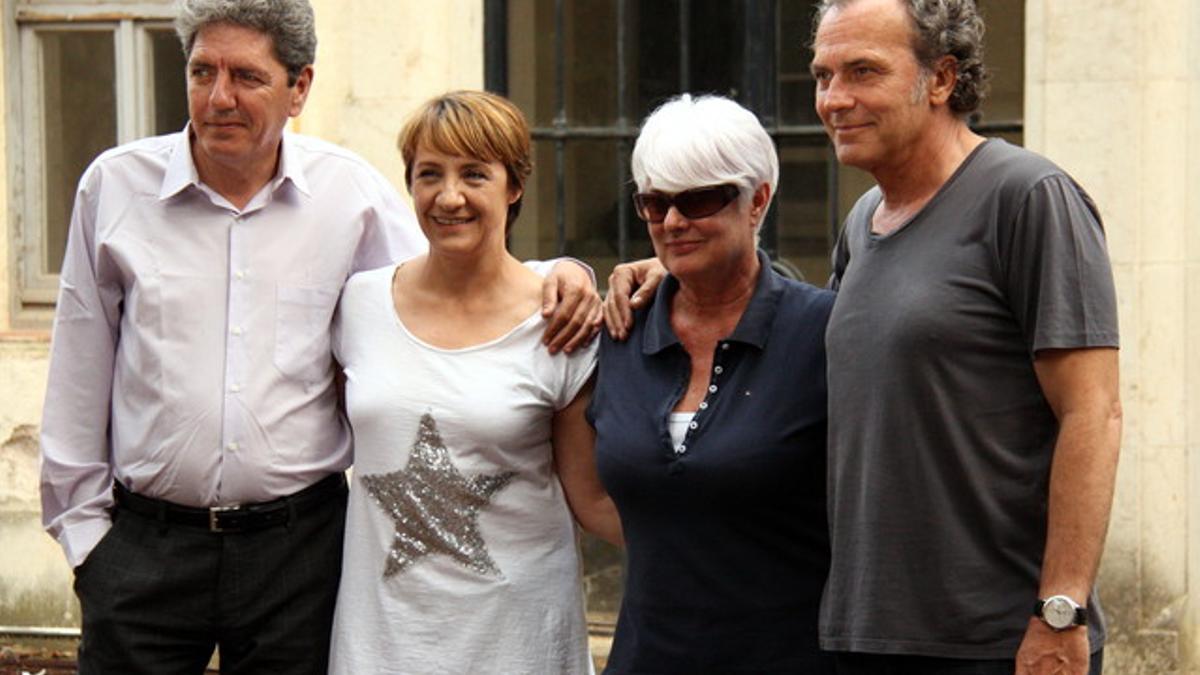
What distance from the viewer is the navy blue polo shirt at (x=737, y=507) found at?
12.2 ft

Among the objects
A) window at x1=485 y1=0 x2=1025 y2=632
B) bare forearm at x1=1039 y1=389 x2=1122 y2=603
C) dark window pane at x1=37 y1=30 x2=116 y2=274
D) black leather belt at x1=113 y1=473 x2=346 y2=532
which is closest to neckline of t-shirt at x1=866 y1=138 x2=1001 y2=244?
bare forearm at x1=1039 y1=389 x2=1122 y2=603

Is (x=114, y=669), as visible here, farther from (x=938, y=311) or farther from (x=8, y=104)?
(x=8, y=104)

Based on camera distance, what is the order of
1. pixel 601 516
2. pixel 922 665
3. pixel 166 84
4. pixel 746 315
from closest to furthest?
pixel 922 665, pixel 746 315, pixel 601 516, pixel 166 84

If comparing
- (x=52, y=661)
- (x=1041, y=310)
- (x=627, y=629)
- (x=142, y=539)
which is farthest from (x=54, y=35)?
(x=1041, y=310)

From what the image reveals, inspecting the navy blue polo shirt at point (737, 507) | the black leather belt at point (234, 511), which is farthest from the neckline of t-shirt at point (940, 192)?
the black leather belt at point (234, 511)

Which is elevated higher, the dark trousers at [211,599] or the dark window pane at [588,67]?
the dark window pane at [588,67]

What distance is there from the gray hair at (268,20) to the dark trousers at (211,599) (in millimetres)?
909

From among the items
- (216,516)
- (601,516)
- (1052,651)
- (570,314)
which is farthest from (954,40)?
(216,516)

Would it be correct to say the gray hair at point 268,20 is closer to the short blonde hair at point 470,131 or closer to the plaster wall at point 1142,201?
the short blonde hair at point 470,131

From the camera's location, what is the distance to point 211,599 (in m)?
4.21

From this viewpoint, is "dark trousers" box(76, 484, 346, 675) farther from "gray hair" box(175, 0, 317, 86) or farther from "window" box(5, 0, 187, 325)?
"window" box(5, 0, 187, 325)

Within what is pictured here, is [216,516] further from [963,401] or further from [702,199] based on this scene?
[963,401]

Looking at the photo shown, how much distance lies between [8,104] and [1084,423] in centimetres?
523

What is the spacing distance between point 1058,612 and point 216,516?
169 cm
